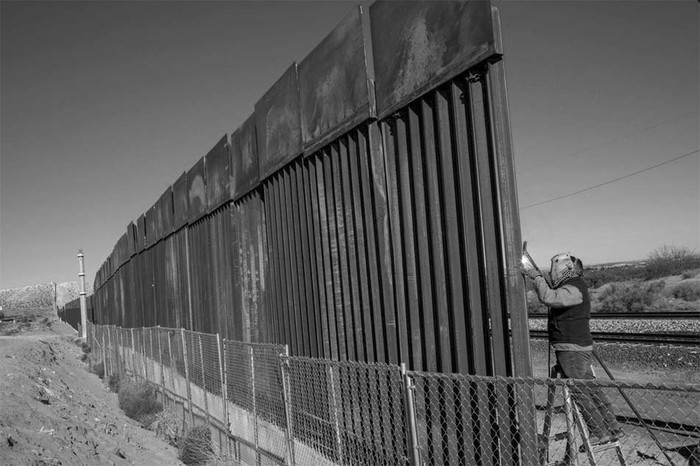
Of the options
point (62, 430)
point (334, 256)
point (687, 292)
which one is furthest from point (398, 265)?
point (687, 292)

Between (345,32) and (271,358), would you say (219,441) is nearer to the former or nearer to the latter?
(271,358)

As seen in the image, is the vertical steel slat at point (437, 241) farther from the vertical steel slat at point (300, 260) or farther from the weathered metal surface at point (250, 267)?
the weathered metal surface at point (250, 267)

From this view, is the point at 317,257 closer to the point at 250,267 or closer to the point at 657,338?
the point at 250,267

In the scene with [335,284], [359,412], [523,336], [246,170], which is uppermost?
→ [246,170]

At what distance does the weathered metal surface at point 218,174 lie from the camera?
1032 cm

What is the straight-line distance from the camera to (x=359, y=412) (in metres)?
5.72

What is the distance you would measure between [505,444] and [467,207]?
162 cm

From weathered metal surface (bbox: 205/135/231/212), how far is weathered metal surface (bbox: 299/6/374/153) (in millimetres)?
3594

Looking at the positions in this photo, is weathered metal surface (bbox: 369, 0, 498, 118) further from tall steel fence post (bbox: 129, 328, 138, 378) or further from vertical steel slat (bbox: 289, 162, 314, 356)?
tall steel fence post (bbox: 129, 328, 138, 378)

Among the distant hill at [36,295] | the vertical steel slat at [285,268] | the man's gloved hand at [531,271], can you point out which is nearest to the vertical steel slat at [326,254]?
the vertical steel slat at [285,268]

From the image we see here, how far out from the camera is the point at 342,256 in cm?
618

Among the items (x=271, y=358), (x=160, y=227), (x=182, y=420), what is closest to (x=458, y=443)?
(x=271, y=358)

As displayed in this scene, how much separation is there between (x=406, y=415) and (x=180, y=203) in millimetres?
11306

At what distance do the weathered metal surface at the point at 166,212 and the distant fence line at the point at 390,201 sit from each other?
6325mm
